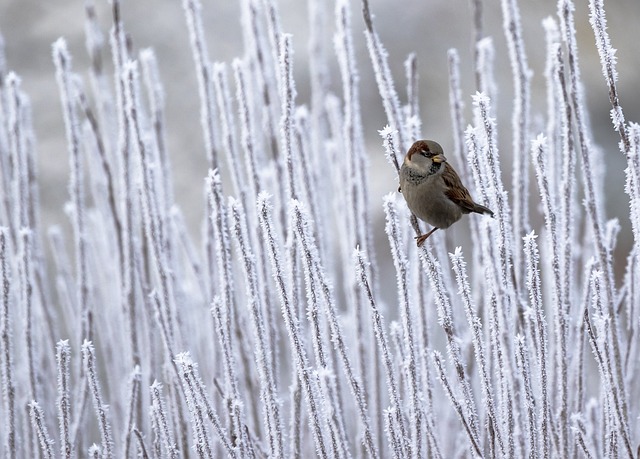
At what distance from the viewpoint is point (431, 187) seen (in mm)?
1307

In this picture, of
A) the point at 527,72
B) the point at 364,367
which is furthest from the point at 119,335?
the point at 527,72

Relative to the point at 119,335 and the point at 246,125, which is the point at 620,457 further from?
the point at 119,335

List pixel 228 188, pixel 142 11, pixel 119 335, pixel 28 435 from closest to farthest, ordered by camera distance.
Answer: pixel 28 435
pixel 119 335
pixel 228 188
pixel 142 11

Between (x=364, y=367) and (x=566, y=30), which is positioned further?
(x=364, y=367)

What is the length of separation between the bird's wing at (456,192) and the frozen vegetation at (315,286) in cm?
3

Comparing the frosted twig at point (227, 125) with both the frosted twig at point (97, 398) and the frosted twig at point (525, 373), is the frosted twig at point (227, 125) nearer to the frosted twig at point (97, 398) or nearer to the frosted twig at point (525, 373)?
the frosted twig at point (97, 398)

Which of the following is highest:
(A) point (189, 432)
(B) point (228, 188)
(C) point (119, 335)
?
(B) point (228, 188)

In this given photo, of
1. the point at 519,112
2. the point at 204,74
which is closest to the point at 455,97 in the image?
the point at 519,112

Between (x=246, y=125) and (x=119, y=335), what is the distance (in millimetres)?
672

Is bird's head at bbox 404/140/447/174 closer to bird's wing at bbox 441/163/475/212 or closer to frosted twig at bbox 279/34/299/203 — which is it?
bird's wing at bbox 441/163/475/212

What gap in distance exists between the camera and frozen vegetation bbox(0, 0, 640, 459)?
1263 mm

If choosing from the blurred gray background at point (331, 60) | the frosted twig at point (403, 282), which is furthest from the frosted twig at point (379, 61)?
the blurred gray background at point (331, 60)

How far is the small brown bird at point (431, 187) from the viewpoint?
51.3 inches

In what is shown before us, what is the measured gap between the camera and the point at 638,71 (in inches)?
167
